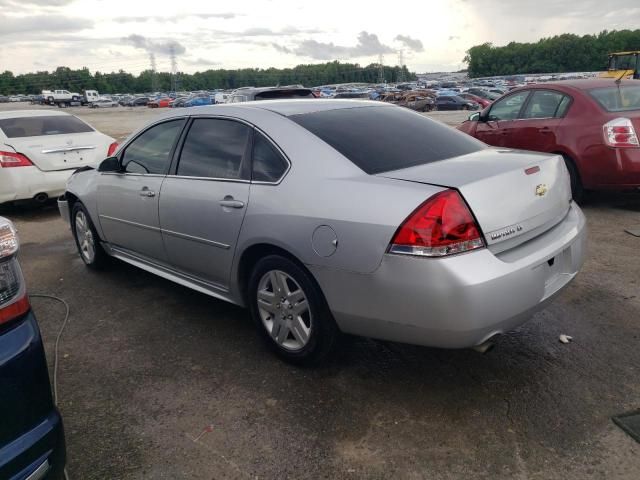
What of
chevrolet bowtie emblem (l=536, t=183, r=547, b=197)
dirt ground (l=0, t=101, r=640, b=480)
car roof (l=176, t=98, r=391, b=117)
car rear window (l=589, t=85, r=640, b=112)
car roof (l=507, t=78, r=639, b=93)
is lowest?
dirt ground (l=0, t=101, r=640, b=480)

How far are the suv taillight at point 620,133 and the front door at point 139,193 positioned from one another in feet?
15.8

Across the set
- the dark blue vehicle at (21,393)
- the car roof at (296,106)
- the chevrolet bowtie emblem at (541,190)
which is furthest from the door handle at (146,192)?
the chevrolet bowtie emblem at (541,190)

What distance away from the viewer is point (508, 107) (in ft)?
25.3

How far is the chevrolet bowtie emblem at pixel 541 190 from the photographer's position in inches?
118

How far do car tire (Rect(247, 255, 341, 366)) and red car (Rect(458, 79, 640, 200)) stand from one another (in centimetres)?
472

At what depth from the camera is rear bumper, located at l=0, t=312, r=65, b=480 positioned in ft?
6.04

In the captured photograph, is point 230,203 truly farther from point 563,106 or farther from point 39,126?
point 39,126

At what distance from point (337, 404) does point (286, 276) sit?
2.47 feet

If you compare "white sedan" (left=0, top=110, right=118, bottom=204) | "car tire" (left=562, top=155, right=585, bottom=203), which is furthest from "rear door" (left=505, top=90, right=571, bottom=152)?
"white sedan" (left=0, top=110, right=118, bottom=204)

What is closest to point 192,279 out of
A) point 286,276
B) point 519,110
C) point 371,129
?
point 286,276

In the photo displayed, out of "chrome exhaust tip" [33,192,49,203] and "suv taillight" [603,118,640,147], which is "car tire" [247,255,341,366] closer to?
"suv taillight" [603,118,640,147]

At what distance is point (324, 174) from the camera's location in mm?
3014

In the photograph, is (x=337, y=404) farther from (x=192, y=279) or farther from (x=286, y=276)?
(x=192, y=279)

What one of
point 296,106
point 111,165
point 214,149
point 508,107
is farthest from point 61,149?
point 508,107
